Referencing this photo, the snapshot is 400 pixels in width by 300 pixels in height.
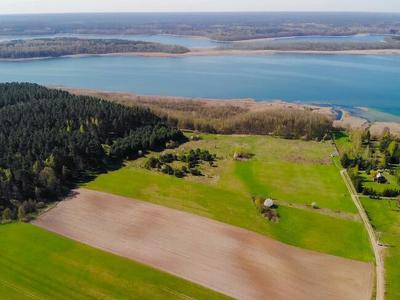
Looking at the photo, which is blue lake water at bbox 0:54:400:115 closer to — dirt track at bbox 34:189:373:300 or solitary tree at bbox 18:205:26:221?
dirt track at bbox 34:189:373:300

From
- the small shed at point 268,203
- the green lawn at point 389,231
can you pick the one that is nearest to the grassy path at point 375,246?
the green lawn at point 389,231

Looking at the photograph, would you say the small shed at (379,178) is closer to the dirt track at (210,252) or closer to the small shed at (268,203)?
the small shed at (268,203)

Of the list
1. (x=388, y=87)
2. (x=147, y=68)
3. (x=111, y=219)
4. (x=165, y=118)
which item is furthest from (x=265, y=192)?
(x=147, y=68)

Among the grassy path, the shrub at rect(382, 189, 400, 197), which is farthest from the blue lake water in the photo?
the grassy path

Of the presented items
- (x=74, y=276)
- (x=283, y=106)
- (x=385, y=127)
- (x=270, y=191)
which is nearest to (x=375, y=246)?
(x=270, y=191)

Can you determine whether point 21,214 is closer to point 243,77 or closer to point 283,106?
point 283,106

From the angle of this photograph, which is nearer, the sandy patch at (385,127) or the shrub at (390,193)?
the shrub at (390,193)
